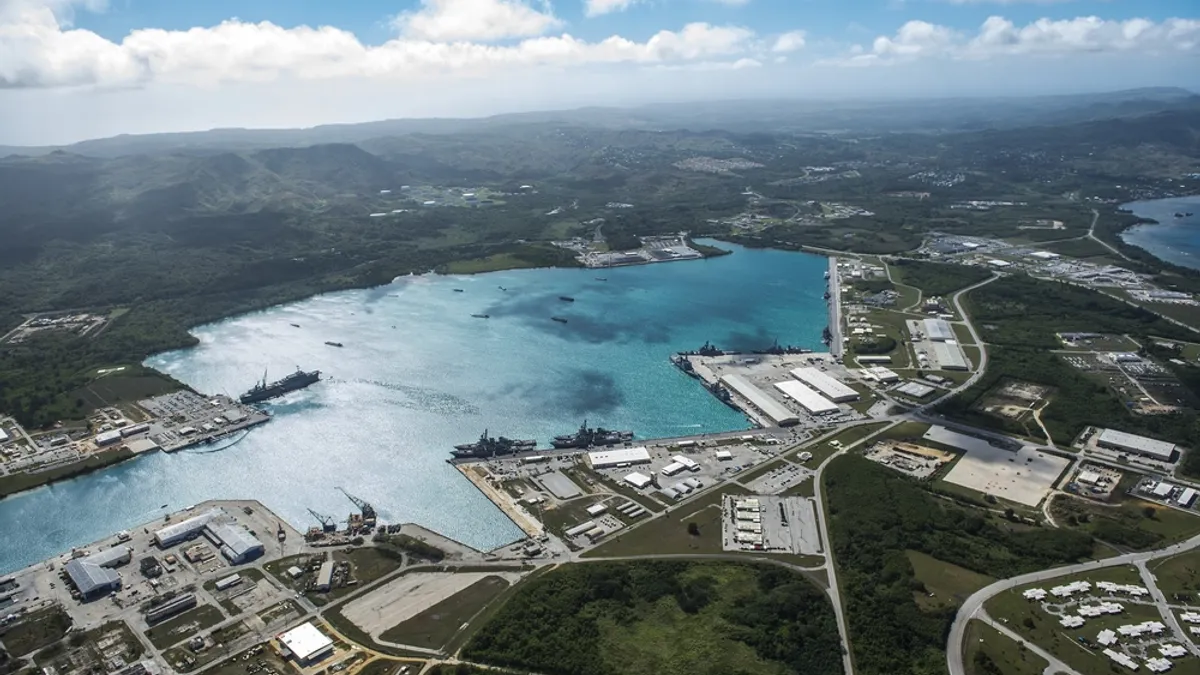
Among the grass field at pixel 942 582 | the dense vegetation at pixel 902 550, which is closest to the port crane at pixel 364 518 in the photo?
the dense vegetation at pixel 902 550

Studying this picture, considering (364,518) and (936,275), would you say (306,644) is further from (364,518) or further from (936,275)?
(936,275)

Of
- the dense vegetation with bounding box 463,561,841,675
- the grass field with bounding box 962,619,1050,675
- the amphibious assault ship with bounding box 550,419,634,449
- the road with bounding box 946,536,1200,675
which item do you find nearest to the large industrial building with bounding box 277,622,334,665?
the dense vegetation with bounding box 463,561,841,675

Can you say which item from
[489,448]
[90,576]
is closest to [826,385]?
[489,448]

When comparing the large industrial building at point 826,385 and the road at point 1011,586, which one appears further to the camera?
the large industrial building at point 826,385

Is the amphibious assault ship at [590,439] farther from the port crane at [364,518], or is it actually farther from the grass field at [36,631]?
the grass field at [36,631]

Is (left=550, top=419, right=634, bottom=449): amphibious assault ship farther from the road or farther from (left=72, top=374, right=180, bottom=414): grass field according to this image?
(left=72, top=374, right=180, bottom=414): grass field

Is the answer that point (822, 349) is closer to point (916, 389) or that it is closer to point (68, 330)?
point (916, 389)

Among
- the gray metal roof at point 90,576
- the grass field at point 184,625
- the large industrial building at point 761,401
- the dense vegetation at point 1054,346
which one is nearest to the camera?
the grass field at point 184,625
